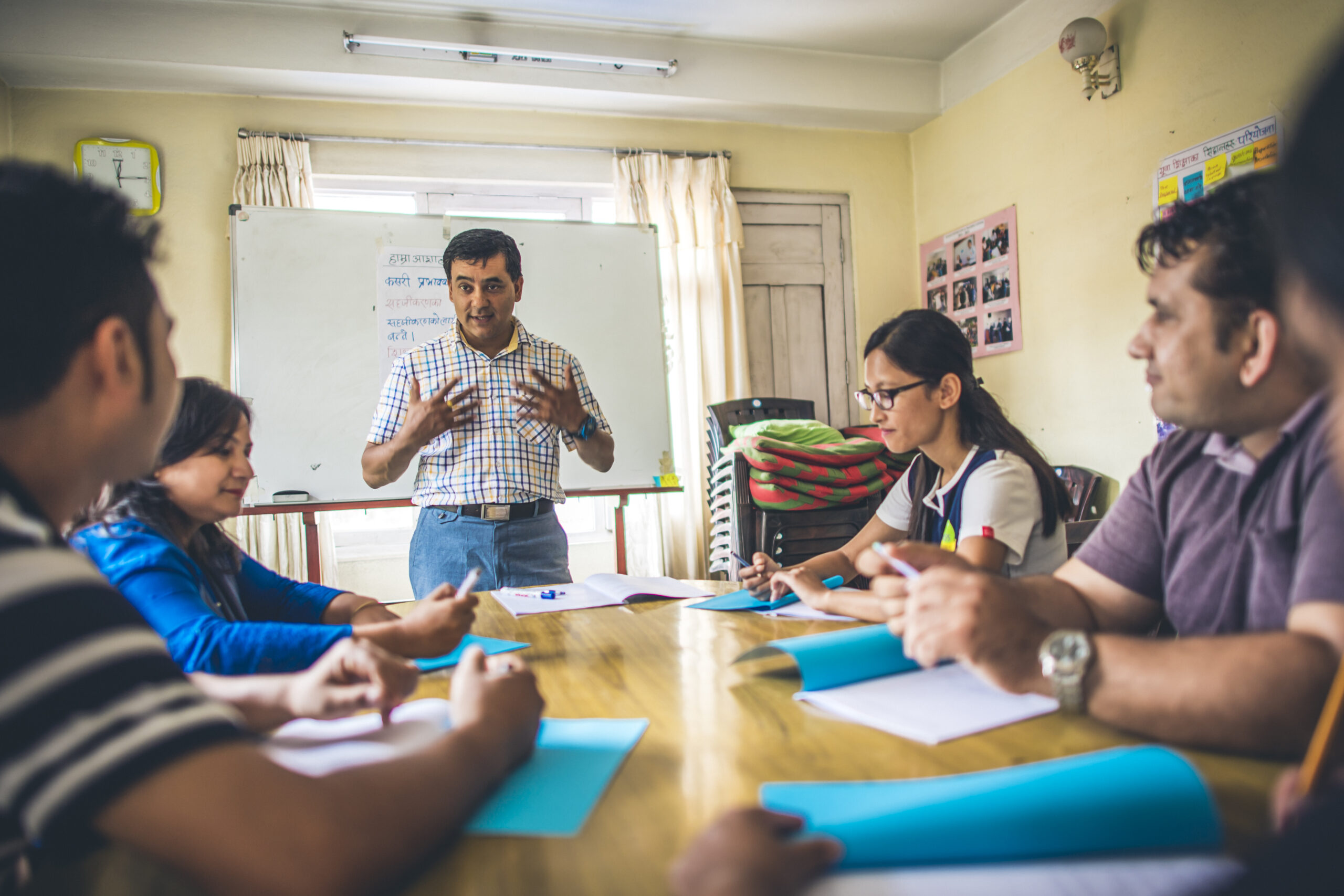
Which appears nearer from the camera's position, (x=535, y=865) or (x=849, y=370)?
(x=535, y=865)

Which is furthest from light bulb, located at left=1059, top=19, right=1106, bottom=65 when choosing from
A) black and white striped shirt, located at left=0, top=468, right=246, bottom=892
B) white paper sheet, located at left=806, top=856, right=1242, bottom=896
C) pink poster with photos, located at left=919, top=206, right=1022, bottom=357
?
black and white striped shirt, located at left=0, top=468, right=246, bottom=892

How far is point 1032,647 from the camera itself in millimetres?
820

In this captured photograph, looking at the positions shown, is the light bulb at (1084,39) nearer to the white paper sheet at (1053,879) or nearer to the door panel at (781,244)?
the door panel at (781,244)

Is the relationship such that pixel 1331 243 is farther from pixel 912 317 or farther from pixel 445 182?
pixel 445 182

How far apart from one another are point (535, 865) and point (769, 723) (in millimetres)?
356

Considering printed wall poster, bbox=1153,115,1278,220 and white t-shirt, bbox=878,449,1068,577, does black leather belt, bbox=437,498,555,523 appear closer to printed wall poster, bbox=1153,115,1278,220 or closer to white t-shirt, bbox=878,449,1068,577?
white t-shirt, bbox=878,449,1068,577

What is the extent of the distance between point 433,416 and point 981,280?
2893 mm

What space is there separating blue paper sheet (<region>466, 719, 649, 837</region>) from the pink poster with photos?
10.1 ft

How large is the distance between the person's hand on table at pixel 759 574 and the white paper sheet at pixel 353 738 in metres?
0.80

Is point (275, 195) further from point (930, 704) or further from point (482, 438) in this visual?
point (930, 704)

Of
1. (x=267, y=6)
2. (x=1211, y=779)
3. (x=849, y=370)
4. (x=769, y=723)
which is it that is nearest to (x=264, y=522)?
(x=267, y=6)

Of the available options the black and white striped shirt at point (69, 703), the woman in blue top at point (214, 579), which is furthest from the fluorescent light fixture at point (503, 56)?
the black and white striped shirt at point (69, 703)

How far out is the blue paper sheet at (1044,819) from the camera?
1.73ft

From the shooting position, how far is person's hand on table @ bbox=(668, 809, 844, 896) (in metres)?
0.47
